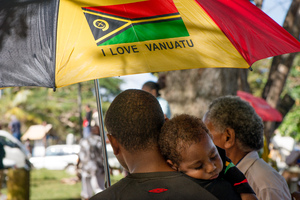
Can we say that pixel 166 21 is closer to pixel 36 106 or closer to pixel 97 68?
pixel 97 68

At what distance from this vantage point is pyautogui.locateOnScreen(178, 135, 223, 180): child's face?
201 centimetres

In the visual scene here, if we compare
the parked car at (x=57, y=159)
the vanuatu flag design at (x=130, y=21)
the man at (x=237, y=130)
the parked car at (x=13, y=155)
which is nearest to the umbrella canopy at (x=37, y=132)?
the parked car at (x=57, y=159)

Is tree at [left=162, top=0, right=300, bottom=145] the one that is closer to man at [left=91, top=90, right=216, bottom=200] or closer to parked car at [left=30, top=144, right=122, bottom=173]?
man at [left=91, top=90, right=216, bottom=200]

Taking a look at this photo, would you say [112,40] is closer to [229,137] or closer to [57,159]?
[229,137]

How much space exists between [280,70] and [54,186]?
907 cm

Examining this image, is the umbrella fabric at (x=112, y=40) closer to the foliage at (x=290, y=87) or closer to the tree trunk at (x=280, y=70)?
the tree trunk at (x=280, y=70)

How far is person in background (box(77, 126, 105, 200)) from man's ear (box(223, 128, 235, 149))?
7.93 metres

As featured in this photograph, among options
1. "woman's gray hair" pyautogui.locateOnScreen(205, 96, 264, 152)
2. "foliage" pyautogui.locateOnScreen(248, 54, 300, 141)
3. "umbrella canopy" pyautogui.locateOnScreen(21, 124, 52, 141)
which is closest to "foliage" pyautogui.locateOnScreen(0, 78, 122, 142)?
"umbrella canopy" pyautogui.locateOnScreen(21, 124, 52, 141)

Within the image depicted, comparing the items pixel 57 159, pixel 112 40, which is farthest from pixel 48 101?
pixel 112 40

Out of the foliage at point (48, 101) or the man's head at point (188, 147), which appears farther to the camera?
the foliage at point (48, 101)

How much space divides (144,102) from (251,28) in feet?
3.68

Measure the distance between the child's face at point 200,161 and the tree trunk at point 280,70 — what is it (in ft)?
21.3

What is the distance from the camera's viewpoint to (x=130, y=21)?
2.62 meters

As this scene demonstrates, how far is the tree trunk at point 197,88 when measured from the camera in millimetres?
7125
